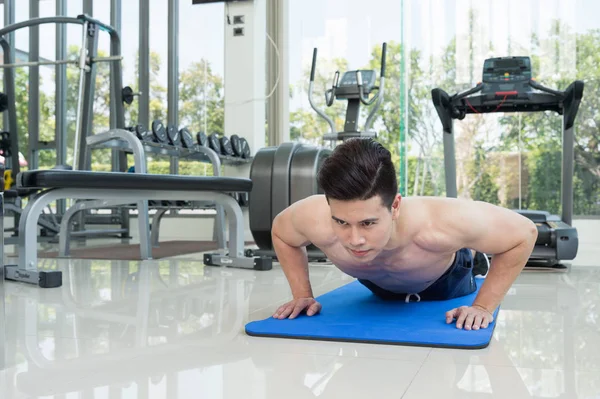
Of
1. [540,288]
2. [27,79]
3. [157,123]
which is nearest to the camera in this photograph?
[540,288]

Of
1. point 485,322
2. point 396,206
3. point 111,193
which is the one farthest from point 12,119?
point 485,322

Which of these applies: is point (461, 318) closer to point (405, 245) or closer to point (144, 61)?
point (405, 245)

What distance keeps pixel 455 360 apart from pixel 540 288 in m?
1.60

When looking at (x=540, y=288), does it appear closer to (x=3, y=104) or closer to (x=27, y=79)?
(x=3, y=104)

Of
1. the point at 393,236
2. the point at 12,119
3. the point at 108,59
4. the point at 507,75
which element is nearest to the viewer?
the point at 393,236

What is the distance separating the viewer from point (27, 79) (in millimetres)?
7805

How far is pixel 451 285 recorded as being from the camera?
2256 millimetres

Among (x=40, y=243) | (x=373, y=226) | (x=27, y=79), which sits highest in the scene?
(x=27, y=79)

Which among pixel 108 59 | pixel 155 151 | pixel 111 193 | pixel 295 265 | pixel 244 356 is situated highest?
pixel 108 59

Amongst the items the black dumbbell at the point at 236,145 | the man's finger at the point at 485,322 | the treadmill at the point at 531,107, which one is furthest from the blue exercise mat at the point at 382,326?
the black dumbbell at the point at 236,145

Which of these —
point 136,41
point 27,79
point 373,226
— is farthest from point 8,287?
point 27,79

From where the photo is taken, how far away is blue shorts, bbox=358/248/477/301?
2.18 meters

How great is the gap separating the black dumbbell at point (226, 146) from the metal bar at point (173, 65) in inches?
61.8

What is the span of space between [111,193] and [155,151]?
5.96 ft
